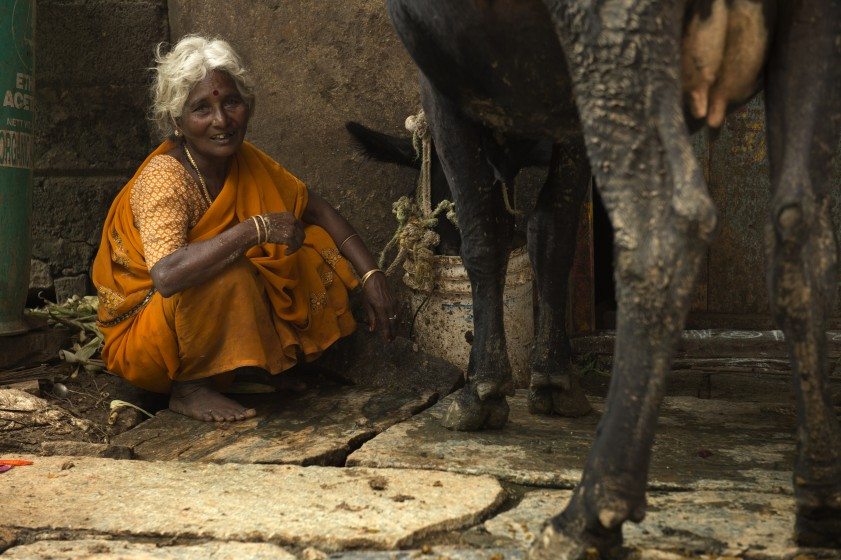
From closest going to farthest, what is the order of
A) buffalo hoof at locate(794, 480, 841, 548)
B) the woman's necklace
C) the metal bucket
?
buffalo hoof at locate(794, 480, 841, 548) → the woman's necklace → the metal bucket

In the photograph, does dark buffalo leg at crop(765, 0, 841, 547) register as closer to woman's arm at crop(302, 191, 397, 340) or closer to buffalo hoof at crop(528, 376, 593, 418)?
buffalo hoof at crop(528, 376, 593, 418)

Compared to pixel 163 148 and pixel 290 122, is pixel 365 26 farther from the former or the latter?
pixel 163 148

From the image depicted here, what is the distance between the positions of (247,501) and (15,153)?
2.13 meters

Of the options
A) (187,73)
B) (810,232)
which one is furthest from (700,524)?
(187,73)

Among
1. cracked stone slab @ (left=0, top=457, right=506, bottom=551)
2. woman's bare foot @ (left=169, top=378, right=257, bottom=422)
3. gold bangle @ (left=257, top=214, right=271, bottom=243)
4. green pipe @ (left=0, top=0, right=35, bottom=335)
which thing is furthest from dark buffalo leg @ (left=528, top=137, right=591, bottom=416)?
green pipe @ (left=0, top=0, right=35, bottom=335)

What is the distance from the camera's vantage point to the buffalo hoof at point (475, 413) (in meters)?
3.35

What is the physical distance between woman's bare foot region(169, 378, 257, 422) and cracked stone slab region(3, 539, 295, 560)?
119 centimetres

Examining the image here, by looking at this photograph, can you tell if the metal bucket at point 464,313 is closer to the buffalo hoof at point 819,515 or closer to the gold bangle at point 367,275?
the gold bangle at point 367,275

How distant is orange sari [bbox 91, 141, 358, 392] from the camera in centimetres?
367

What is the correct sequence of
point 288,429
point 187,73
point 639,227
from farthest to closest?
point 187,73 → point 288,429 → point 639,227

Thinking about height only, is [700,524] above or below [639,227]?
below

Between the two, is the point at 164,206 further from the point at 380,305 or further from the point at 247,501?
the point at 247,501

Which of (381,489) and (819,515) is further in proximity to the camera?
(381,489)

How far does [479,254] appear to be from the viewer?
11.2 ft
